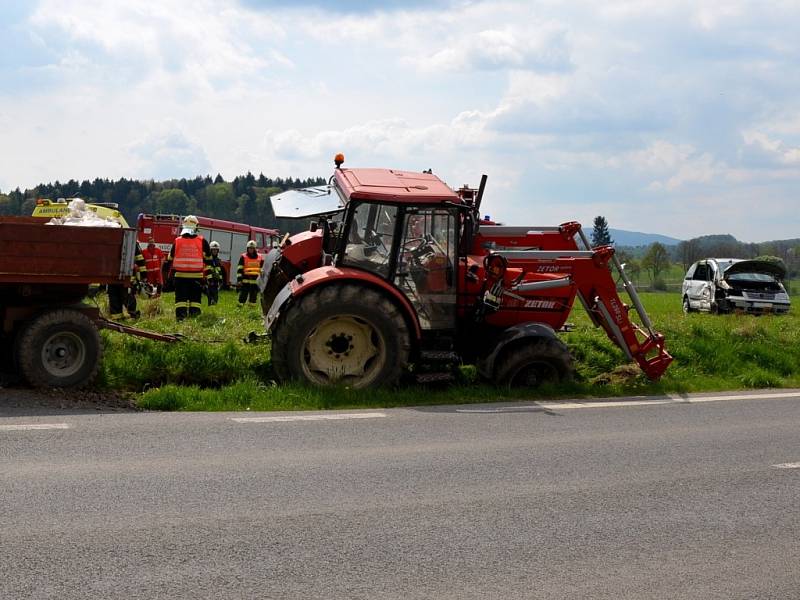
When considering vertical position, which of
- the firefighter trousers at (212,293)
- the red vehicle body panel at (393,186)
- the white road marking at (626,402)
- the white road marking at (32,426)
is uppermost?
the red vehicle body panel at (393,186)

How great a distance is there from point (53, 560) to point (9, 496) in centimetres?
124

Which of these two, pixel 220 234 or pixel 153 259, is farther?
pixel 220 234

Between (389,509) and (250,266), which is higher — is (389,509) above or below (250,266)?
below

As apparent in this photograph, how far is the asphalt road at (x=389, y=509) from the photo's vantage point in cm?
491

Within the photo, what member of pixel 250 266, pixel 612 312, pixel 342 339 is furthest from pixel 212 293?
pixel 612 312

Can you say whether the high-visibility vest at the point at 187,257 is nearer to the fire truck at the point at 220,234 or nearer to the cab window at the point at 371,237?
the cab window at the point at 371,237

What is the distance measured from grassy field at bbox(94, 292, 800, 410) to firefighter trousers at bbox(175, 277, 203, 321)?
662mm

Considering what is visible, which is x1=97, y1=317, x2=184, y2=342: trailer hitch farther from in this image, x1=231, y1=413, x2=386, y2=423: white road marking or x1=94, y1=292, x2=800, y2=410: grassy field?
x1=231, y1=413, x2=386, y2=423: white road marking

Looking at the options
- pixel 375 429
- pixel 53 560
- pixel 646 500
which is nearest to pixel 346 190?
pixel 375 429

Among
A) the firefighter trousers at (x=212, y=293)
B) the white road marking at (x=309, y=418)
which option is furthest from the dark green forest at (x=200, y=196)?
the white road marking at (x=309, y=418)

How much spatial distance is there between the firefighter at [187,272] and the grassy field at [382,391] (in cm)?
71

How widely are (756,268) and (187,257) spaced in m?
18.7

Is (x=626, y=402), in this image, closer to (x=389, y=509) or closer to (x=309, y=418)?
(x=309, y=418)

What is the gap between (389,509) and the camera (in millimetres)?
6102
